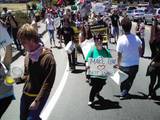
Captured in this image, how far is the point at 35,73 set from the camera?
18.1 ft

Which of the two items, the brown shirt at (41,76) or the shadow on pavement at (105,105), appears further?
the shadow on pavement at (105,105)

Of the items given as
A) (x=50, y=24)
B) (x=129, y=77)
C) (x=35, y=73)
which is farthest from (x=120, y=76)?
(x=50, y=24)

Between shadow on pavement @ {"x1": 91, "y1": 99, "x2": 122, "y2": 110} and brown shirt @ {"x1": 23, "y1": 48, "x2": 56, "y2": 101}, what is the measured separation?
419 cm

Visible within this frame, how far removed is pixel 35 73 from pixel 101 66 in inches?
176

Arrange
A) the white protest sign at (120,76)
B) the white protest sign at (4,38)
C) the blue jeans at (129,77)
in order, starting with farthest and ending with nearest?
the blue jeans at (129,77) → the white protest sign at (120,76) → the white protest sign at (4,38)

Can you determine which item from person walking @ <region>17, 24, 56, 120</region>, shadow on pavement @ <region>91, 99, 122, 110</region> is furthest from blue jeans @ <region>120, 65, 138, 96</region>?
person walking @ <region>17, 24, 56, 120</region>

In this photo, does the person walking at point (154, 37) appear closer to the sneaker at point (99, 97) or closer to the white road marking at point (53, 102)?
the white road marking at point (53, 102)

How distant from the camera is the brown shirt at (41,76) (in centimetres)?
536

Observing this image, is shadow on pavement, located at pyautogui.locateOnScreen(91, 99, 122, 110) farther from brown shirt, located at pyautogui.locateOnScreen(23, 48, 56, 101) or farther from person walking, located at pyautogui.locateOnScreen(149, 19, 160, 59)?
brown shirt, located at pyautogui.locateOnScreen(23, 48, 56, 101)

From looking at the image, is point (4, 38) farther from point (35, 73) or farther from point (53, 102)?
point (53, 102)

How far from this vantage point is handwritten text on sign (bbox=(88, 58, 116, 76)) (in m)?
9.85

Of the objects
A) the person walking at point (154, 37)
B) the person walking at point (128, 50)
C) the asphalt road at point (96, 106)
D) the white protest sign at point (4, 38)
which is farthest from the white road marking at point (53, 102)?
the person walking at point (154, 37)

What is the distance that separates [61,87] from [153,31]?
3275 millimetres

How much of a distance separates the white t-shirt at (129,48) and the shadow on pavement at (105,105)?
89 cm
